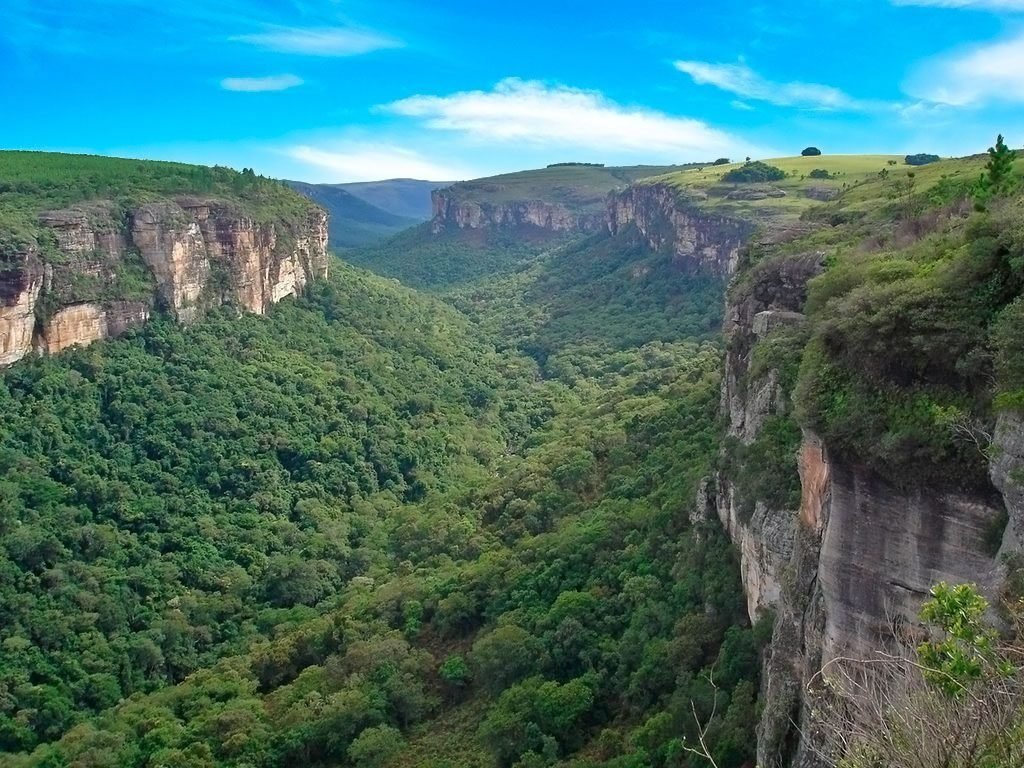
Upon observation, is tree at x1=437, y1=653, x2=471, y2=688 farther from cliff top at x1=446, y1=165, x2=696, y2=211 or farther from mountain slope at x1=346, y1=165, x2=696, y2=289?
cliff top at x1=446, y1=165, x2=696, y2=211

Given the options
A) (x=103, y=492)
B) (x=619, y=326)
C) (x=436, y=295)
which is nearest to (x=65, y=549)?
(x=103, y=492)

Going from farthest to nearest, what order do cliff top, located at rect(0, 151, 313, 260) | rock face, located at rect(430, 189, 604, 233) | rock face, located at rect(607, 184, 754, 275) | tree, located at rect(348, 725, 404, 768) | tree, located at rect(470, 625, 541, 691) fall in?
rock face, located at rect(430, 189, 604, 233)
rock face, located at rect(607, 184, 754, 275)
cliff top, located at rect(0, 151, 313, 260)
tree, located at rect(470, 625, 541, 691)
tree, located at rect(348, 725, 404, 768)

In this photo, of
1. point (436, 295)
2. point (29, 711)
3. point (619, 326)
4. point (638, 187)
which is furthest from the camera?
point (436, 295)

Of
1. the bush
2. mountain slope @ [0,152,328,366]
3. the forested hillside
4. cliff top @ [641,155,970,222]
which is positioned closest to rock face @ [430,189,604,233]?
cliff top @ [641,155,970,222]

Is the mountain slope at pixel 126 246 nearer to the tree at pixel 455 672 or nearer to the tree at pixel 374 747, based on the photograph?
the tree at pixel 455 672

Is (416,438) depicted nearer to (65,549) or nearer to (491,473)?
(491,473)
